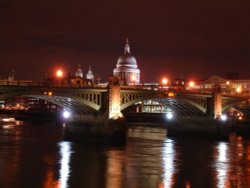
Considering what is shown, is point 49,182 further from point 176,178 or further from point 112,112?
point 112,112

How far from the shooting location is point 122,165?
155ft

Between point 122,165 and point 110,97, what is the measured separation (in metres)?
18.8

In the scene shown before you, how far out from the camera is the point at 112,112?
64750 millimetres

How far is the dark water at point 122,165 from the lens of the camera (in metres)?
38.9


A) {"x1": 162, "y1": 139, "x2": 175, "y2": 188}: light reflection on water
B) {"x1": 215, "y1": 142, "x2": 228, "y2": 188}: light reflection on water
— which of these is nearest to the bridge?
{"x1": 162, "y1": 139, "x2": 175, "y2": 188}: light reflection on water

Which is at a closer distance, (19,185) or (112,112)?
(19,185)

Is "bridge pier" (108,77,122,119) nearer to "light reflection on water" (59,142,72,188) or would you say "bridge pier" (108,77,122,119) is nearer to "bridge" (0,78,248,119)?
"bridge" (0,78,248,119)

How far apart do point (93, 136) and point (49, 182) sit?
88.2 feet

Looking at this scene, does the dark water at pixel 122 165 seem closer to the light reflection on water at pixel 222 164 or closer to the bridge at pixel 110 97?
the light reflection on water at pixel 222 164

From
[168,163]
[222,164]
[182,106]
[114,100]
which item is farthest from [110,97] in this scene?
[182,106]

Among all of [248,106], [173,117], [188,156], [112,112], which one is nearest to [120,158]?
[188,156]

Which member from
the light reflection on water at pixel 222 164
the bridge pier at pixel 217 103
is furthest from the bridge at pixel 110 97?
the light reflection on water at pixel 222 164

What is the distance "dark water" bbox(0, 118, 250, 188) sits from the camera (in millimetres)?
38906

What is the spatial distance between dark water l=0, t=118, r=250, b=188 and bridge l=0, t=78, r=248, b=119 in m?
4.91
